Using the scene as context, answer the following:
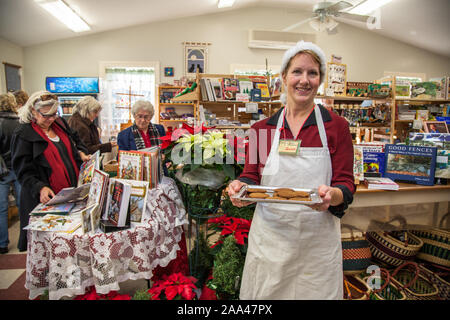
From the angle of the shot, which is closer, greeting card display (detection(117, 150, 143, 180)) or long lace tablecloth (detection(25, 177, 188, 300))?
long lace tablecloth (detection(25, 177, 188, 300))

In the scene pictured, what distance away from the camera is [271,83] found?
4.52m

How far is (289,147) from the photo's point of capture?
45.8 inches

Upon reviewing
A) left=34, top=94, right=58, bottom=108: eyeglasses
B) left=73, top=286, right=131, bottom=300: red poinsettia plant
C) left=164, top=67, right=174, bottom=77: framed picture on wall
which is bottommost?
left=73, top=286, right=131, bottom=300: red poinsettia plant

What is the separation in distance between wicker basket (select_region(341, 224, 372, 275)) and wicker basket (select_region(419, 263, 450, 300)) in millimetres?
475

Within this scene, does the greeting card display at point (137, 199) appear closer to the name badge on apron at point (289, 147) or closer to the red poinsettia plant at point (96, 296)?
the red poinsettia plant at point (96, 296)

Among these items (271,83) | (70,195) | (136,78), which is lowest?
(70,195)

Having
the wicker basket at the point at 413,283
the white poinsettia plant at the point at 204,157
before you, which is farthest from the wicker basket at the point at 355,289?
the white poinsettia plant at the point at 204,157

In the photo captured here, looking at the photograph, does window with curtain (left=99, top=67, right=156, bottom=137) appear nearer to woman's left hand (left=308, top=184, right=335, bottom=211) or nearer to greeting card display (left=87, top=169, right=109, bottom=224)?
greeting card display (left=87, top=169, right=109, bottom=224)

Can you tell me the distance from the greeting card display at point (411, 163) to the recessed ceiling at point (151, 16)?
15.0 ft

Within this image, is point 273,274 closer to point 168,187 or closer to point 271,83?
point 168,187

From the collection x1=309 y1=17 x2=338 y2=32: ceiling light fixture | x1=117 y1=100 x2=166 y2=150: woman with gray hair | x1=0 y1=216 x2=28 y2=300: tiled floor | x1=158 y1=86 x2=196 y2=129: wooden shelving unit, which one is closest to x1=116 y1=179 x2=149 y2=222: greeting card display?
x1=117 y1=100 x2=166 y2=150: woman with gray hair

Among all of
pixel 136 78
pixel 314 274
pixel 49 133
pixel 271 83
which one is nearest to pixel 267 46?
pixel 271 83

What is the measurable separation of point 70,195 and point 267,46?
6519 millimetres

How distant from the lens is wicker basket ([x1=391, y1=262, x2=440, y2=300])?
2100 mm
